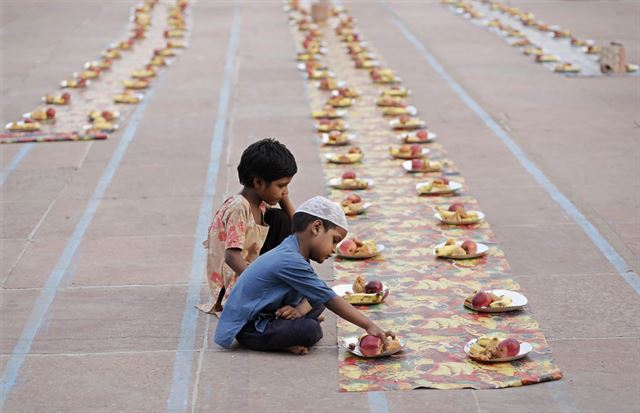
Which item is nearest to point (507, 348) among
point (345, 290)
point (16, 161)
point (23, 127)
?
point (345, 290)

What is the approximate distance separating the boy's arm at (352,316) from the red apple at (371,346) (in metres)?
0.03

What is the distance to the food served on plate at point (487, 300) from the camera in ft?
23.2

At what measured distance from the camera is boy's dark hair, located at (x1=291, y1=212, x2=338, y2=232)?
6301 millimetres

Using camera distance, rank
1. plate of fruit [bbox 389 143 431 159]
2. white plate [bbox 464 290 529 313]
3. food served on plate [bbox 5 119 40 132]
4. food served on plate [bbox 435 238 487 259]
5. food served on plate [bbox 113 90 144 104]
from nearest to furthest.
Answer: white plate [bbox 464 290 529 313], food served on plate [bbox 435 238 487 259], plate of fruit [bbox 389 143 431 159], food served on plate [bbox 5 119 40 132], food served on plate [bbox 113 90 144 104]

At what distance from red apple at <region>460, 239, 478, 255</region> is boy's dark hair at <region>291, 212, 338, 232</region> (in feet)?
7.14

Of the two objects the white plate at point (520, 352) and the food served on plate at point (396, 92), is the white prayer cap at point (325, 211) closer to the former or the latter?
the white plate at point (520, 352)

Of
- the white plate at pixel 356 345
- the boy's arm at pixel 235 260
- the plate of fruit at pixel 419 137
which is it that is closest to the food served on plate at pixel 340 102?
the plate of fruit at pixel 419 137

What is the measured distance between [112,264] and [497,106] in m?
7.41

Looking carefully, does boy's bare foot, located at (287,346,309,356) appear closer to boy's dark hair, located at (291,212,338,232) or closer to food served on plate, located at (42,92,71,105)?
boy's dark hair, located at (291,212,338,232)

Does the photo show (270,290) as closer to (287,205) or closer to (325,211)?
(325,211)

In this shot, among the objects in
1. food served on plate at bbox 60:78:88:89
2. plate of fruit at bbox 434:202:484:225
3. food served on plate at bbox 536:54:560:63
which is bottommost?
food served on plate at bbox 60:78:88:89

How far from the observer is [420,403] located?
578 cm

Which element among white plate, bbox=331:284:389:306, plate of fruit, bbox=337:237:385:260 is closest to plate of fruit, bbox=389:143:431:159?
plate of fruit, bbox=337:237:385:260

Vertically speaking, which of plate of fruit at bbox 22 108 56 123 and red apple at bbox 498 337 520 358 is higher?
red apple at bbox 498 337 520 358
